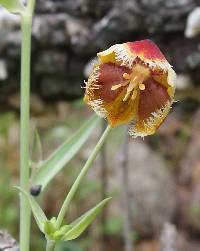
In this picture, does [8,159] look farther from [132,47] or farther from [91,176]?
[132,47]

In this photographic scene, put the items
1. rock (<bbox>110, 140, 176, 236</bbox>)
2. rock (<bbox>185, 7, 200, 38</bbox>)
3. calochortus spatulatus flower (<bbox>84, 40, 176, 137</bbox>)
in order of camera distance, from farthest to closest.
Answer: rock (<bbox>110, 140, 176, 236</bbox>)
rock (<bbox>185, 7, 200, 38</bbox>)
calochortus spatulatus flower (<bbox>84, 40, 176, 137</bbox>)

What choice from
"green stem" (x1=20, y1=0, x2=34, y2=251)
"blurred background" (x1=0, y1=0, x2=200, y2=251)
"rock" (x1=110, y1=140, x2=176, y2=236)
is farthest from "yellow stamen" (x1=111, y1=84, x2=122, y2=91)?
"rock" (x1=110, y1=140, x2=176, y2=236)

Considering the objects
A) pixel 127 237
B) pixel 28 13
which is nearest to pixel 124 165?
pixel 127 237

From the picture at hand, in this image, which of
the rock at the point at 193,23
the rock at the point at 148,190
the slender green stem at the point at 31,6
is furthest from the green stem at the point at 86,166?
the rock at the point at 148,190

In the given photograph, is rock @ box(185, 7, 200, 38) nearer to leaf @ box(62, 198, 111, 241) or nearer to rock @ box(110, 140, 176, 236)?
leaf @ box(62, 198, 111, 241)

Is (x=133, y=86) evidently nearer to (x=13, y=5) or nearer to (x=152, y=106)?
(x=152, y=106)

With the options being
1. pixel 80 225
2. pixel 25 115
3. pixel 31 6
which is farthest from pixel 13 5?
pixel 80 225
